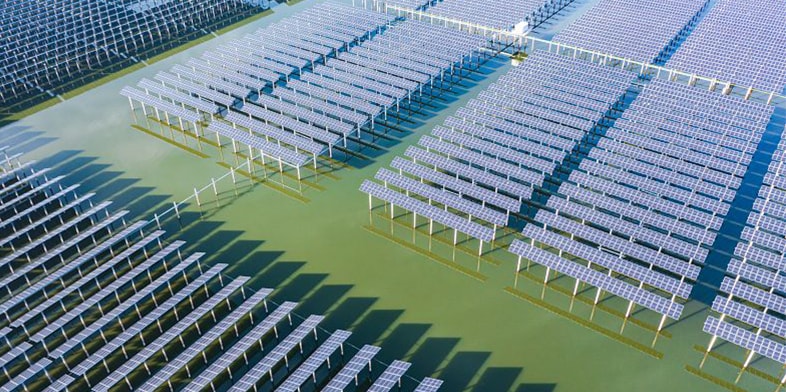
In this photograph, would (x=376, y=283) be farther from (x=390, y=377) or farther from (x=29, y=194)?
(x=29, y=194)

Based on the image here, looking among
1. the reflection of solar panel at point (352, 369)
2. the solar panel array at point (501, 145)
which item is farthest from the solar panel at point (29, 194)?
the reflection of solar panel at point (352, 369)

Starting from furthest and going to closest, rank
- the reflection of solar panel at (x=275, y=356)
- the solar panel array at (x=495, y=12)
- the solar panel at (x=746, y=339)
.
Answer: the solar panel array at (x=495, y=12), the solar panel at (x=746, y=339), the reflection of solar panel at (x=275, y=356)

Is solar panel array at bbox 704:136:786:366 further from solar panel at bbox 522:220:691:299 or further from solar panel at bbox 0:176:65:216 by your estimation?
solar panel at bbox 0:176:65:216

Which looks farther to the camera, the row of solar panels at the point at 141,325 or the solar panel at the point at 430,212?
the solar panel at the point at 430,212

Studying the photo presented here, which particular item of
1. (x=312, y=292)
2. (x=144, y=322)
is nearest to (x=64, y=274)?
(x=144, y=322)

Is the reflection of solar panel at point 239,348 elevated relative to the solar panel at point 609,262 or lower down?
lower down

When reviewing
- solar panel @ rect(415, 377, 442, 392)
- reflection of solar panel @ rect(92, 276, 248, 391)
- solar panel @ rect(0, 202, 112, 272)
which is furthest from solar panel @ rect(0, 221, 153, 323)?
solar panel @ rect(415, 377, 442, 392)

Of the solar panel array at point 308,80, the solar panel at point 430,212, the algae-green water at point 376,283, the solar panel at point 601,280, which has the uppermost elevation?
the solar panel array at point 308,80

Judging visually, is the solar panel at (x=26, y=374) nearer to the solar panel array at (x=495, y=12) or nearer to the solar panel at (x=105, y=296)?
the solar panel at (x=105, y=296)

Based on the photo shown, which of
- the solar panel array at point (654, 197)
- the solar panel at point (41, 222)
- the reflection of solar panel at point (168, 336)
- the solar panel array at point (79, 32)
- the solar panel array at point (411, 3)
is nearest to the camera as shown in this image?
the reflection of solar panel at point (168, 336)
